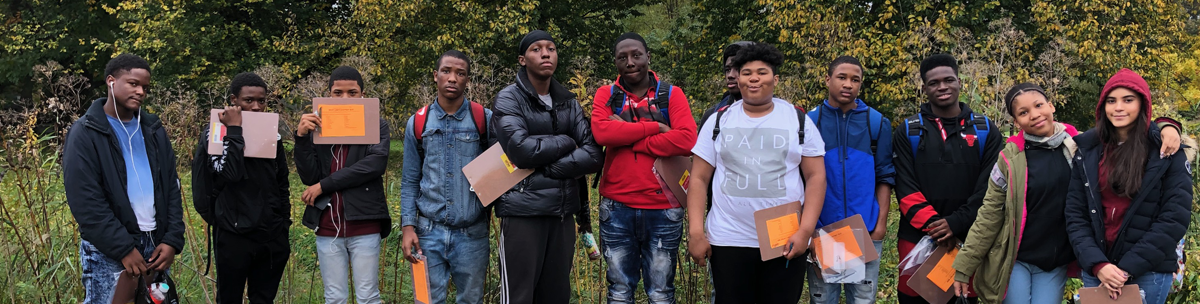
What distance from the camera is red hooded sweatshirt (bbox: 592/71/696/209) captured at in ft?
11.4

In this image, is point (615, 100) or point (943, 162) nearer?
point (943, 162)

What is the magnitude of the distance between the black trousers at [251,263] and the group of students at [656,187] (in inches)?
0.4

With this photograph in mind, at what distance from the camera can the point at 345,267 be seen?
12.5 feet

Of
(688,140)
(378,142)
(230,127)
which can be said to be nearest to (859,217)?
(688,140)

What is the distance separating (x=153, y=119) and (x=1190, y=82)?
2203 centimetres

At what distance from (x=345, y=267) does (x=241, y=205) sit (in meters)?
0.61

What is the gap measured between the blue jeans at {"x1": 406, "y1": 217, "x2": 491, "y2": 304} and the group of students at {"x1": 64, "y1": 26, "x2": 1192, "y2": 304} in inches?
0.4

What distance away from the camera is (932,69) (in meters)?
3.58

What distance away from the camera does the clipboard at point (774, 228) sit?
311 centimetres

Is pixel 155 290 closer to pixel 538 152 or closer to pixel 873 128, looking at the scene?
pixel 538 152

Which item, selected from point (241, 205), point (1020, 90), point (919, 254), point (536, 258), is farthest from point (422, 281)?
point (1020, 90)

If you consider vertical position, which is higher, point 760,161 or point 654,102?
point 654,102

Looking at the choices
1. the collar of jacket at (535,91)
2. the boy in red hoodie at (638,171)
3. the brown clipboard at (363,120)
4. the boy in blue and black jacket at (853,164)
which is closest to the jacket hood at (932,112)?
the boy in blue and black jacket at (853,164)

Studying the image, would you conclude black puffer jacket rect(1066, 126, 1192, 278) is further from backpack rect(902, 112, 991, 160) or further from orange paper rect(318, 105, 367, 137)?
orange paper rect(318, 105, 367, 137)
